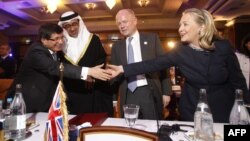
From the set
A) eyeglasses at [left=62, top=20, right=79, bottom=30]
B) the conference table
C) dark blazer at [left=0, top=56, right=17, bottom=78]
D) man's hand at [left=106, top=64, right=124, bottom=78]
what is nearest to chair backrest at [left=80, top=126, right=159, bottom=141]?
the conference table

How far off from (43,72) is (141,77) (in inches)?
34.1

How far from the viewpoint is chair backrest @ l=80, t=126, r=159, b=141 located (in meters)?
0.75

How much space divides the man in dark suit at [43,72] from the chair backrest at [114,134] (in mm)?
1112

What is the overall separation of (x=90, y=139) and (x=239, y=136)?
0.65 meters

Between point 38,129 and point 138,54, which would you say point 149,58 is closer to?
point 138,54

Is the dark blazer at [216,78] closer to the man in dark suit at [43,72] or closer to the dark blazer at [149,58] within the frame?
the dark blazer at [149,58]

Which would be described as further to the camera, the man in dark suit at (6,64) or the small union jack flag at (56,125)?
the man in dark suit at (6,64)

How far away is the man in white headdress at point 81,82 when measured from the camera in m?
2.21

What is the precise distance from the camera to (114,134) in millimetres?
796

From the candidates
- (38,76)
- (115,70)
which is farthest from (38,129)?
(115,70)

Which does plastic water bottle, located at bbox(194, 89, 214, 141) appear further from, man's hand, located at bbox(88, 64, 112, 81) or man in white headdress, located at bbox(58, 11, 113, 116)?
man in white headdress, located at bbox(58, 11, 113, 116)

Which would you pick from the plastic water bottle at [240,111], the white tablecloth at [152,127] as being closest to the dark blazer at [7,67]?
A: the white tablecloth at [152,127]

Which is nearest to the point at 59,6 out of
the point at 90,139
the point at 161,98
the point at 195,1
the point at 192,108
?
the point at 195,1

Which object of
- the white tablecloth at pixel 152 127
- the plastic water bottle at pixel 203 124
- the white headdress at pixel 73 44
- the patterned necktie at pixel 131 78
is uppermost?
the white headdress at pixel 73 44
